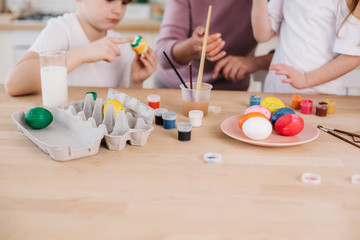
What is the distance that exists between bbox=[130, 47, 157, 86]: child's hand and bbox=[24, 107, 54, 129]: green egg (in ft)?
2.06

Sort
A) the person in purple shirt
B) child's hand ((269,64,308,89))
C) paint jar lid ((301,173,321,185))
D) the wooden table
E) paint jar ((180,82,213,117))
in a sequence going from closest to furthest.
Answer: the wooden table < paint jar lid ((301,173,321,185)) < paint jar ((180,82,213,117)) < child's hand ((269,64,308,89)) < the person in purple shirt

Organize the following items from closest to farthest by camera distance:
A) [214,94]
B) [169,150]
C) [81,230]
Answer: [81,230]
[169,150]
[214,94]

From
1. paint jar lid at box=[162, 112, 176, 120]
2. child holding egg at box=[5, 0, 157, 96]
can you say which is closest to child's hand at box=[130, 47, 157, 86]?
child holding egg at box=[5, 0, 157, 96]

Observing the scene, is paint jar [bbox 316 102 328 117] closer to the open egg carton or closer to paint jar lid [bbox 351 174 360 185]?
paint jar lid [bbox 351 174 360 185]

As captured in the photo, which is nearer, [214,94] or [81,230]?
[81,230]

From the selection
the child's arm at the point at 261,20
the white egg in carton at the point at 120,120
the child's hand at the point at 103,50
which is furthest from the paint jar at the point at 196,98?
the child's arm at the point at 261,20

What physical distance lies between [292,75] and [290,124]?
1.66ft

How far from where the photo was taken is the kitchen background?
2975 mm

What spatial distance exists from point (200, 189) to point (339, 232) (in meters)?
0.25

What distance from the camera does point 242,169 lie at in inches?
32.6

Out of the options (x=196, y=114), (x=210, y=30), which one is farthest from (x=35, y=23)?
(x=196, y=114)

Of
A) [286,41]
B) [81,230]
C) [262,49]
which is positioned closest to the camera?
[81,230]

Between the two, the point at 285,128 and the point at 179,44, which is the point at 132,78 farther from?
the point at 285,128

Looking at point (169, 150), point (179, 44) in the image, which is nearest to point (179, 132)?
point (169, 150)
